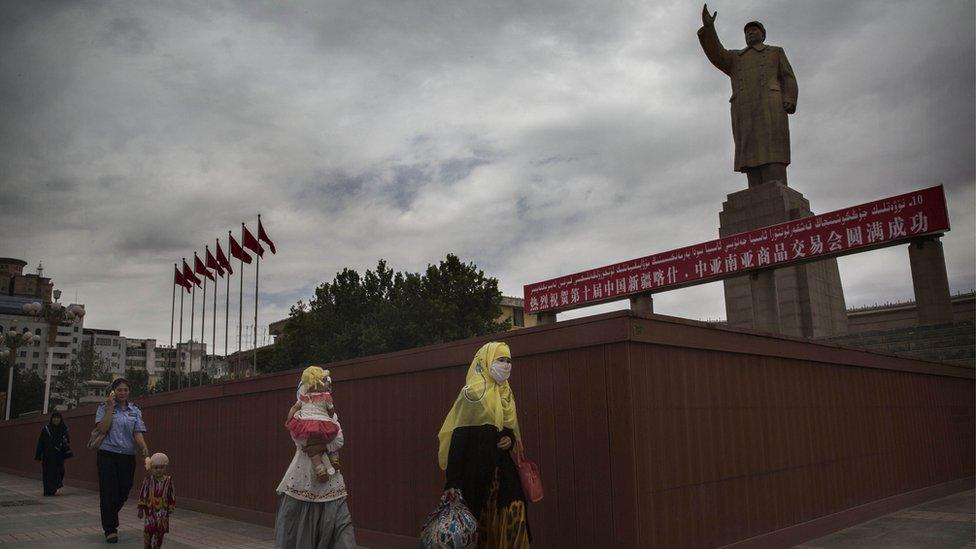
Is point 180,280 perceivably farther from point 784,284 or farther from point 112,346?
point 112,346

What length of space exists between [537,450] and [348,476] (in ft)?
10.5

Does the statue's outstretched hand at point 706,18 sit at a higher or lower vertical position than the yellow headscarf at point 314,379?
higher

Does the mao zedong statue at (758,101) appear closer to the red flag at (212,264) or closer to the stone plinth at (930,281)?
the stone plinth at (930,281)

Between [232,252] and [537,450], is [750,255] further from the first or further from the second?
[537,450]

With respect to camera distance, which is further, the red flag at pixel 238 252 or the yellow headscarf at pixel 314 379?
the red flag at pixel 238 252

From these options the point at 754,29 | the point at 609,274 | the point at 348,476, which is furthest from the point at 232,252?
the point at 754,29

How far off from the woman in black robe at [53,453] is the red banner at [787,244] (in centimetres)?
2009

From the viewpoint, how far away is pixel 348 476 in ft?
26.8

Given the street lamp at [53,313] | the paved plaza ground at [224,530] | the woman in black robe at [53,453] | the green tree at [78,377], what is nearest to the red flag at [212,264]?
the street lamp at [53,313]

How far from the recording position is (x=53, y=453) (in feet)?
45.8

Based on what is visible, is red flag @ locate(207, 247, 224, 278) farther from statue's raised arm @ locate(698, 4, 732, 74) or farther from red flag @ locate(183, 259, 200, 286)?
statue's raised arm @ locate(698, 4, 732, 74)

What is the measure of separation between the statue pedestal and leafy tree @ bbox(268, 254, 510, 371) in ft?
62.7

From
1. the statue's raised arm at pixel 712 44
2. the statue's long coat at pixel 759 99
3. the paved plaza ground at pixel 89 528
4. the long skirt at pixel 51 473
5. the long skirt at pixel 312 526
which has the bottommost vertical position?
the paved plaza ground at pixel 89 528

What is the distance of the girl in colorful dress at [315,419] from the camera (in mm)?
5152
